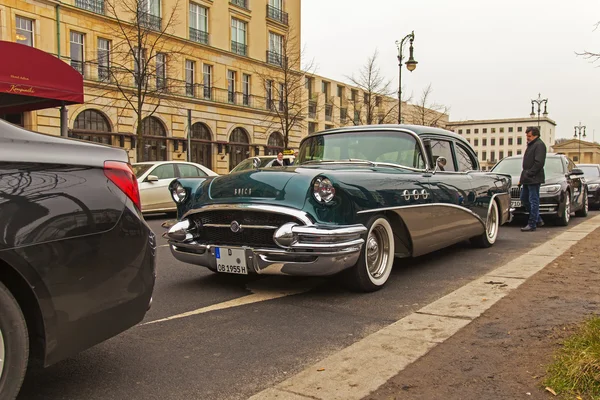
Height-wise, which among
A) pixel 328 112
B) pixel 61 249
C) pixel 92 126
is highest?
pixel 328 112

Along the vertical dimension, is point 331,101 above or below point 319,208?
above

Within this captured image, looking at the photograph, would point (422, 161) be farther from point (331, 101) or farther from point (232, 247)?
point (331, 101)

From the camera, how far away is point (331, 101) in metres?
55.7

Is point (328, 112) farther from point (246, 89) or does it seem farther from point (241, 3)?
point (241, 3)

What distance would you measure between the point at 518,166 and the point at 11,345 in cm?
1120

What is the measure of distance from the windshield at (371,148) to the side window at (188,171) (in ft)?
24.4

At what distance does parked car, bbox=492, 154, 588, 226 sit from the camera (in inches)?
414

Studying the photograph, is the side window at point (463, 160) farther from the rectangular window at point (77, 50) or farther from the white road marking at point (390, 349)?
the rectangular window at point (77, 50)

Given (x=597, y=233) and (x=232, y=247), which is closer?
(x=232, y=247)

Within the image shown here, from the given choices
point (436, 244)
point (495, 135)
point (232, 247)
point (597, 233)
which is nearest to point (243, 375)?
point (232, 247)

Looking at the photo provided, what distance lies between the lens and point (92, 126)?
91.5 ft

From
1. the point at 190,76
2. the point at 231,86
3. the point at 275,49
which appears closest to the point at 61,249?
the point at 190,76

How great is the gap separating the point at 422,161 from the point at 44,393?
173 inches

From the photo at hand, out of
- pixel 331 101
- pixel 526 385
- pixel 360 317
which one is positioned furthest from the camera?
pixel 331 101
